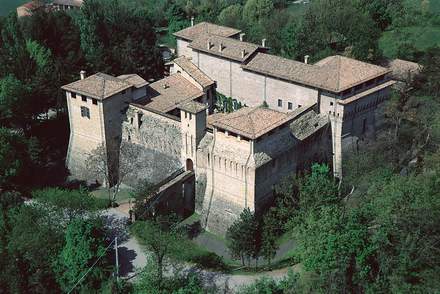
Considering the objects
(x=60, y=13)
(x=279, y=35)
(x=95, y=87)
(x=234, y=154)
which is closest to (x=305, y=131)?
(x=234, y=154)

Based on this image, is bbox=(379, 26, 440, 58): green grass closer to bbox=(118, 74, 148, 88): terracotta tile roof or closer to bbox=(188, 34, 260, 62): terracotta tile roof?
bbox=(188, 34, 260, 62): terracotta tile roof

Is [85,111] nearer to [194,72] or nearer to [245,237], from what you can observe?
[194,72]

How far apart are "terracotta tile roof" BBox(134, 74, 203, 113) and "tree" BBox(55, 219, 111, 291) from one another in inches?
456

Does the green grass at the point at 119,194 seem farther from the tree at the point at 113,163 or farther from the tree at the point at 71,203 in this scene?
the tree at the point at 71,203

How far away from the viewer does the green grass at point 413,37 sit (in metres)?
67.9

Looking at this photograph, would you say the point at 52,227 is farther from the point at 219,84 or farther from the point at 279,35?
the point at 279,35

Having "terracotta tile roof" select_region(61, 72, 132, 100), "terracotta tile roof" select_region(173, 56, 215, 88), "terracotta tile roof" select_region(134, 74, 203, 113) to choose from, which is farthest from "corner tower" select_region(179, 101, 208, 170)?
"terracotta tile roof" select_region(173, 56, 215, 88)

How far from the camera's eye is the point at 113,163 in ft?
150

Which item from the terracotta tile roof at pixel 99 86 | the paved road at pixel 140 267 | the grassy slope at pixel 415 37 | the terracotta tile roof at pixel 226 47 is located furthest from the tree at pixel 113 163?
the grassy slope at pixel 415 37

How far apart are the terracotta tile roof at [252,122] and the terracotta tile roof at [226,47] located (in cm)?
929

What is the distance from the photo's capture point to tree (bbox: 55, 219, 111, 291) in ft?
116

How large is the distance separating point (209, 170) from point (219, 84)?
40.0ft

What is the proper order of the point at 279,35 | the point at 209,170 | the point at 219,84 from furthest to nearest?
the point at 279,35
the point at 219,84
the point at 209,170

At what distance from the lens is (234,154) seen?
38.8 m
